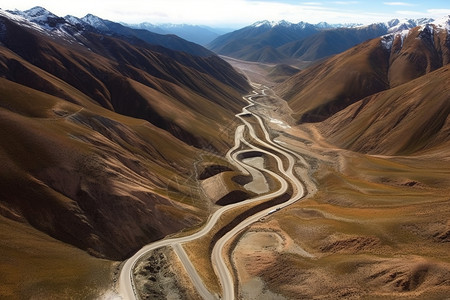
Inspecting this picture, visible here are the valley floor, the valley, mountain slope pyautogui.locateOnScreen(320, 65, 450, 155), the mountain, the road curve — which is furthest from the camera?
mountain slope pyautogui.locateOnScreen(320, 65, 450, 155)

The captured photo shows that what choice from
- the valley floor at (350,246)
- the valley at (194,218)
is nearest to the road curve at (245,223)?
the valley at (194,218)

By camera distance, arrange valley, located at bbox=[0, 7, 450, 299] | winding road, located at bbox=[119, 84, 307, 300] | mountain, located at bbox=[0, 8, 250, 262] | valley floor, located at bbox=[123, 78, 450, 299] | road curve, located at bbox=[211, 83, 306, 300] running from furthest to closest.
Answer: mountain, located at bbox=[0, 8, 250, 262]
road curve, located at bbox=[211, 83, 306, 300]
winding road, located at bbox=[119, 84, 307, 300]
valley, located at bbox=[0, 7, 450, 299]
valley floor, located at bbox=[123, 78, 450, 299]

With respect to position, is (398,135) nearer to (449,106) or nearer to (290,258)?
(449,106)

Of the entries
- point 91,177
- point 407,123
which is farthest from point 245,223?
point 407,123

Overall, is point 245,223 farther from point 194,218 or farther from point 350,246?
point 350,246

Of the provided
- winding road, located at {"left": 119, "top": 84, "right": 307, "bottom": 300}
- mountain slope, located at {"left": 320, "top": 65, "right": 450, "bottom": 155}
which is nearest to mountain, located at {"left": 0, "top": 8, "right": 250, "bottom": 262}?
winding road, located at {"left": 119, "top": 84, "right": 307, "bottom": 300}

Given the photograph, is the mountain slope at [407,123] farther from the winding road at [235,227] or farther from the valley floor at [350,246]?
the valley floor at [350,246]

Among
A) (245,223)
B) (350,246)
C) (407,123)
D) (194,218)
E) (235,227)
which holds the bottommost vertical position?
(245,223)

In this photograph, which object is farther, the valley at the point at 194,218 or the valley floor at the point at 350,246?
the valley at the point at 194,218

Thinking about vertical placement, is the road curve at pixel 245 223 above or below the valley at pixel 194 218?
below

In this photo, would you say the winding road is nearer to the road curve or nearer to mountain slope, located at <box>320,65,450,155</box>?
the road curve

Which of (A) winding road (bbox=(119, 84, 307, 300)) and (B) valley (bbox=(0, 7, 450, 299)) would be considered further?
(A) winding road (bbox=(119, 84, 307, 300))
